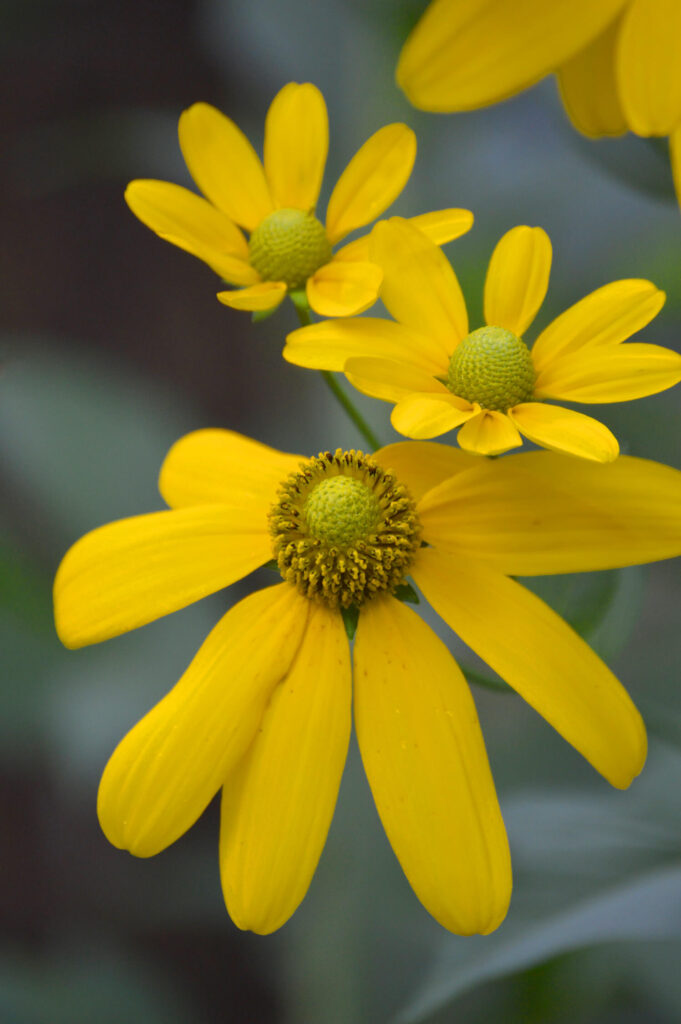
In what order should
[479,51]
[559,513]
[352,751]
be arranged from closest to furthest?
[479,51] < [559,513] < [352,751]

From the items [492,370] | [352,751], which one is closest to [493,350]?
[492,370]

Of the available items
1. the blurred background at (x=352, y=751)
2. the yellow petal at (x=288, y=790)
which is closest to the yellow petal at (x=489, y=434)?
the yellow petal at (x=288, y=790)

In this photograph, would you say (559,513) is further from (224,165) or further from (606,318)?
(224,165)

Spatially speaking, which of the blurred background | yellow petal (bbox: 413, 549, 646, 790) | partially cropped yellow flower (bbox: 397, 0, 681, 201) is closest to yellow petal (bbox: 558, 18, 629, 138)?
partially cropped yellow flower (bbox: 397, 0, 681, 201)

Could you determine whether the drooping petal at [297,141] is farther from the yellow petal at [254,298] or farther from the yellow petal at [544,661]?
the yellow petal at [544,661]

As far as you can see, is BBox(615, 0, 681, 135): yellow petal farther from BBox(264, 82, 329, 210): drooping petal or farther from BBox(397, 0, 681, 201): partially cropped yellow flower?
BBox(264, 82, 329, 210): drooping petal

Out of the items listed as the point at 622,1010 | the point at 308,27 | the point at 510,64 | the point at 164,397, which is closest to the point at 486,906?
the point at 510,64

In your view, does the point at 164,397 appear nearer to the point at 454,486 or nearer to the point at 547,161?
the point at 547,161
